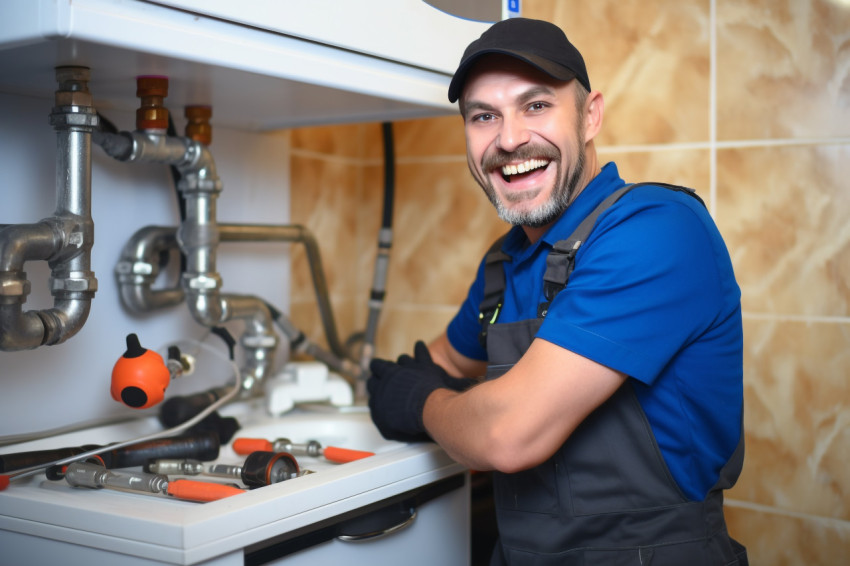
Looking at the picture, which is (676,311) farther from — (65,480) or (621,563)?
(65,480)

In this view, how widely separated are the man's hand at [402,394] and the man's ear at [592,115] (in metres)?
0.39

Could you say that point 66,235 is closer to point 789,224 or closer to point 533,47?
point 533,47

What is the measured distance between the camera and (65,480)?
919 mm

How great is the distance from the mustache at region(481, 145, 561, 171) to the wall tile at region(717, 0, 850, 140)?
21.7 inches

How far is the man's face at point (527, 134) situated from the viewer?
103cm

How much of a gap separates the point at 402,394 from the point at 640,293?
38 cm

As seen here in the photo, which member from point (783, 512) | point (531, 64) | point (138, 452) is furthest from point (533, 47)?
point (783, 512)

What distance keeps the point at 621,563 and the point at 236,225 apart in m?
0.81

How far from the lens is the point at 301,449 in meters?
1.11

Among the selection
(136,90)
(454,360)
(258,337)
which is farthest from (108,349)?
(454,360)

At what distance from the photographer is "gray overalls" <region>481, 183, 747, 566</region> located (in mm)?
934

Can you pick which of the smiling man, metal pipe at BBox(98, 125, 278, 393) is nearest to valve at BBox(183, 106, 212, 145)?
metal pipe at BBox(98, 125, 278, 393)

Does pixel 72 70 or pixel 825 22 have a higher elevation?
pixel 825 22

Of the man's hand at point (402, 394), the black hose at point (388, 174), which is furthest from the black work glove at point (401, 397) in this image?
the black hose at point (388, 174)
